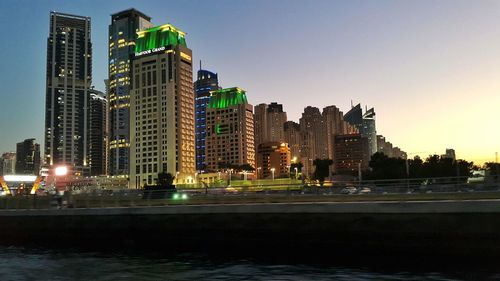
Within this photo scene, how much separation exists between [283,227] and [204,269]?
8.07 meters

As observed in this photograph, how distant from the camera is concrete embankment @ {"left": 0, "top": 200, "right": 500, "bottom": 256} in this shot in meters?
23.8

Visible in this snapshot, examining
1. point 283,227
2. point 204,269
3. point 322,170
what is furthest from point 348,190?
point 322,170

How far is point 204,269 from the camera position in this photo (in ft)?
69.4

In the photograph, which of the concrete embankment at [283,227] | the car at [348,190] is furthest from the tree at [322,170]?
the concrete embankment at [283,227]

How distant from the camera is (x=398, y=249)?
2461cm

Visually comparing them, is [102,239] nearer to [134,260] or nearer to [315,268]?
[134,260]

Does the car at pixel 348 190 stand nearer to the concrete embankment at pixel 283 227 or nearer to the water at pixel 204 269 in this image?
the concrete embankment at pixel 283 227

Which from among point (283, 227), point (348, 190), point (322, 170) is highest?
point (322, 170)

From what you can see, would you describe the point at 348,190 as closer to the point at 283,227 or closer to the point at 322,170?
the point at 283,227

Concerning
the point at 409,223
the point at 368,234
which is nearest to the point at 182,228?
the point at 368,234

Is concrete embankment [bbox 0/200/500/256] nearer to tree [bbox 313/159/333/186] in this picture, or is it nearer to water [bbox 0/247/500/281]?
water [bbox 0/247/500/281]

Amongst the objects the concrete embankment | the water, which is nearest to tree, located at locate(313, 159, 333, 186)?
the concrete embankment

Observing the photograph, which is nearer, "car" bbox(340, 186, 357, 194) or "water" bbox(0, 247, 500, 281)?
"water" bbox(0, 247, 500, 281)

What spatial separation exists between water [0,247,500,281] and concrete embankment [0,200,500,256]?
3.95 metres
